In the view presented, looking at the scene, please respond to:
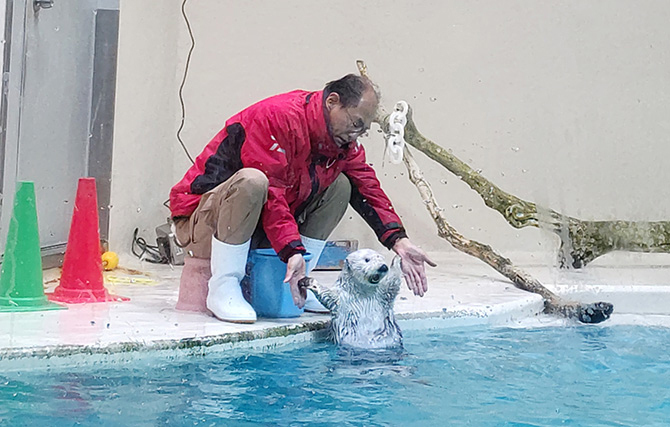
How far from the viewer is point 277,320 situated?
3590 millimetres

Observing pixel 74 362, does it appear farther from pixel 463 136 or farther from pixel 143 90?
pixel 463 136

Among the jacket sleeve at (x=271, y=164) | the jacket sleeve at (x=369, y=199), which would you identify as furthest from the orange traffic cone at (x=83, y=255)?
the jacket sleeve at (x=369, y=199)

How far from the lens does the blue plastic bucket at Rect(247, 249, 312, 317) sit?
3.61 m

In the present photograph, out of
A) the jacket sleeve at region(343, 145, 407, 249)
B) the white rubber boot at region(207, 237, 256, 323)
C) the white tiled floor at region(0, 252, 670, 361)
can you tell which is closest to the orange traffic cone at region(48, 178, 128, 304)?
the white tiled floor at region(0, 252, 670, 361)

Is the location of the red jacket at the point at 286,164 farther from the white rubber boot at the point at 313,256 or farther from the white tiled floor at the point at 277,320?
the white tiled floor at the point at 277,320

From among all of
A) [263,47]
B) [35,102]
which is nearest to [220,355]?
[35,102]

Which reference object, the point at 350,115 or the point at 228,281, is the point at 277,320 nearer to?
the point at 228,281

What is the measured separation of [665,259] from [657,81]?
1.52 m

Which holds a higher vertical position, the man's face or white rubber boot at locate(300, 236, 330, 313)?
the man's face

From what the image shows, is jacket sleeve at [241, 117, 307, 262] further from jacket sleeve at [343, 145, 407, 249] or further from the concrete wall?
the concrete wall

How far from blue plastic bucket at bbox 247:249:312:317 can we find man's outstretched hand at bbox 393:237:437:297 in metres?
0.40

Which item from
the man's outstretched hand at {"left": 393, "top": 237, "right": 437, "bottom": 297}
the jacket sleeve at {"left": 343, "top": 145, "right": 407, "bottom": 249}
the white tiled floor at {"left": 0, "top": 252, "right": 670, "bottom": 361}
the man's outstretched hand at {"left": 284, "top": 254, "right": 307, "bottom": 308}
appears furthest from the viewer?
the jacket sleeve at {"left": 343, "top": 145, "right": 407, "bottom": 249}

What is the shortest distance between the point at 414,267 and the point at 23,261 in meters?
1.63

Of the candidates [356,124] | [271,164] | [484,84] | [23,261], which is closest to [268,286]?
[271,164]
